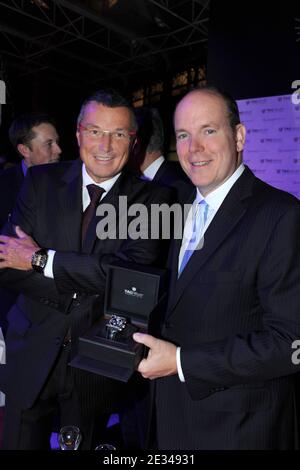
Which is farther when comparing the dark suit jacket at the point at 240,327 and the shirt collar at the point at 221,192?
the shirt collar at the point at 221,192

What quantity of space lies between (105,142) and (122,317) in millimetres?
895

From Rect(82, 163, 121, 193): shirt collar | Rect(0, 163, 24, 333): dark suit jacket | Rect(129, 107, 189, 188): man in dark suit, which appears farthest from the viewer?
Rect(129, 107, 189, 188): man in dark suit

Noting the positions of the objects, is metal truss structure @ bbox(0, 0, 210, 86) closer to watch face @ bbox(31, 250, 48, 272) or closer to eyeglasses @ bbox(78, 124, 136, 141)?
eyeglasses @ bbox(78, 124, 136, 141)

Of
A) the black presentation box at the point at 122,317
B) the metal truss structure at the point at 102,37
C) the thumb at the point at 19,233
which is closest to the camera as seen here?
the black presentation box at the point at 122,317

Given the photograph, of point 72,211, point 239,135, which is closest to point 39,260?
point 72,211

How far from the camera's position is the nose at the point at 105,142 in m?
1.92

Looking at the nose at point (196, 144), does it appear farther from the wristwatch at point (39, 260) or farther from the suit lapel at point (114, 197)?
the wristwatch at point (39, 260)

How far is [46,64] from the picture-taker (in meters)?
12.4

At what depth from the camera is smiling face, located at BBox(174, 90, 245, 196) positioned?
63.9 inches

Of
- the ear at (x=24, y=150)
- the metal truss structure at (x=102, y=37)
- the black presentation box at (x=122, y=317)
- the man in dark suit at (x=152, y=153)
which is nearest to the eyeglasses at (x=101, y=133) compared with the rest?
the black presentation box at (x=122, y=317)

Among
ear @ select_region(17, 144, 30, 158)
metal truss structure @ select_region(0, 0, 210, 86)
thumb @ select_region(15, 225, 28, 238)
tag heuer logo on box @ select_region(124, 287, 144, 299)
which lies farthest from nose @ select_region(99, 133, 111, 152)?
metal truss structure @ select_region(0, 0, 210, 86)

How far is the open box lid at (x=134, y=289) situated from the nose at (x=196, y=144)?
0.56m

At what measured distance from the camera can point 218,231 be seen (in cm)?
147
